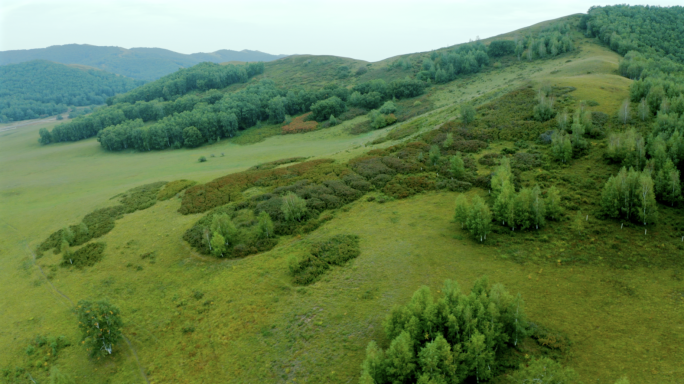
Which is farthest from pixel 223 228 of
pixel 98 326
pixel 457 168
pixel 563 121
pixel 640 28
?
pixel 640 28

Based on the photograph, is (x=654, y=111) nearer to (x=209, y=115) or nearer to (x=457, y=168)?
(x=457, y=168)

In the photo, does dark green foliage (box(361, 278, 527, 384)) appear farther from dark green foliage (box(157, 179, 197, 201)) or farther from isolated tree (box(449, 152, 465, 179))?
dark green foliage (box(157, 179, 197, 201))

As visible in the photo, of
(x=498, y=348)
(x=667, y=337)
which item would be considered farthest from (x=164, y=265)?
(x=667, y=337)

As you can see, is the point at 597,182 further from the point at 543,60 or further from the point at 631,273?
the point at 543,60

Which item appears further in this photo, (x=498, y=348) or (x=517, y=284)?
(x=517, y=284)

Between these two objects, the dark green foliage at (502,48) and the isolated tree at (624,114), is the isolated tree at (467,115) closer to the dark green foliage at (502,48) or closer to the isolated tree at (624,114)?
the isolated tree at (624,114)
